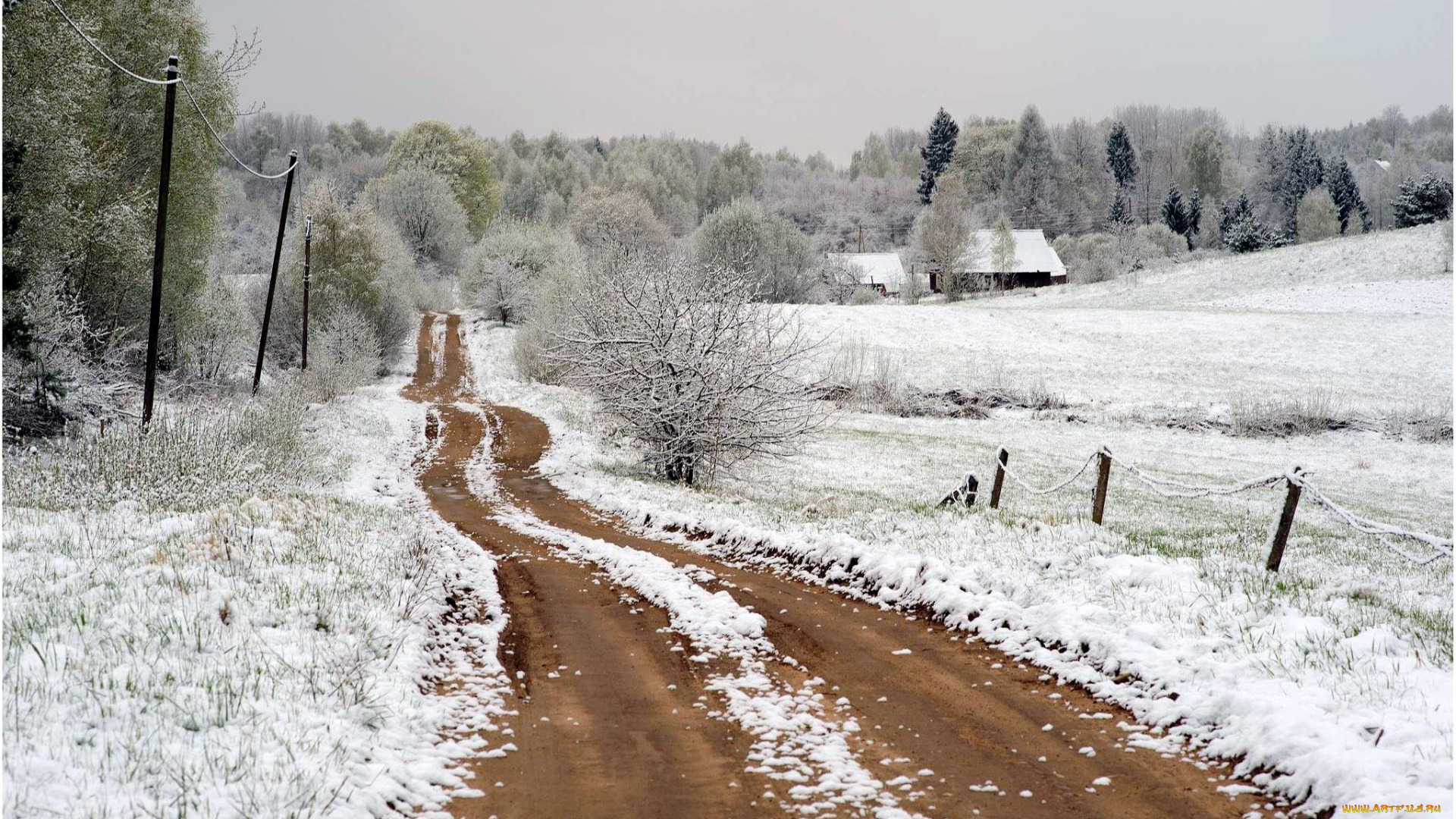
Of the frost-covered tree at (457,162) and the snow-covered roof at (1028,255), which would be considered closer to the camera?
the snow-covered roof at (1028,255)

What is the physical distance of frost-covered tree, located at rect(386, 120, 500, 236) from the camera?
3917 inches

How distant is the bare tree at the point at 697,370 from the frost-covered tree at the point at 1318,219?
104 meters

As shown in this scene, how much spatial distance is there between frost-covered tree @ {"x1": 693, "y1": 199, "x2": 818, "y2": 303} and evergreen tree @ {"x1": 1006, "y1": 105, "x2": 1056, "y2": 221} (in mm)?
58193

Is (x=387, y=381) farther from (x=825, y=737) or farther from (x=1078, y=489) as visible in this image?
(x=825, y=737)

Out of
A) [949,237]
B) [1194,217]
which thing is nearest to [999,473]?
[949,237]

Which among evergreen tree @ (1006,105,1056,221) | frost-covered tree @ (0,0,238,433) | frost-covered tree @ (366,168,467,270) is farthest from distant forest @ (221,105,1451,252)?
frost-covered tree @ (0,0,238,433)

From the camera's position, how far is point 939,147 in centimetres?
13025

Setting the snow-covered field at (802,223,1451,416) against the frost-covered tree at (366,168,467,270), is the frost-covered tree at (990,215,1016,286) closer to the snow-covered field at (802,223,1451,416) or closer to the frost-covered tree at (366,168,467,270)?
the snow-covered field at (802,223,1451,416)

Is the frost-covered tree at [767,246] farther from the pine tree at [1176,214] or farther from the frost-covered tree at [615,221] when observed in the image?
the pine tree at [1176,214]

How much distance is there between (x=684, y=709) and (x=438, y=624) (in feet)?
10.6

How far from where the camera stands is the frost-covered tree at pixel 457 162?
3917 inches

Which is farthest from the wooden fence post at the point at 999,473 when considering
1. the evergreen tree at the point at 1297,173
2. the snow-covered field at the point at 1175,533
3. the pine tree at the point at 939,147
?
the pine tree at the point at 939,147

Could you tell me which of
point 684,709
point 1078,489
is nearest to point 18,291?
point 684,709

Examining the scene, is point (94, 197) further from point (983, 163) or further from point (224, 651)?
point (983, 163)
